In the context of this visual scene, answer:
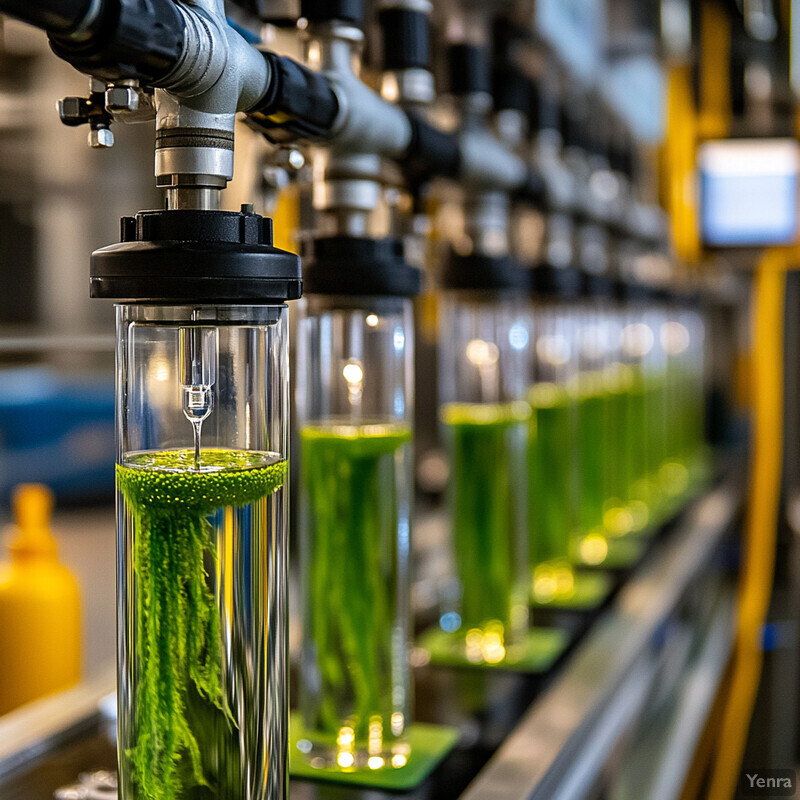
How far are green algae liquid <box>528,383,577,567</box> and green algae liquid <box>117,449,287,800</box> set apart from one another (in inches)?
28.5

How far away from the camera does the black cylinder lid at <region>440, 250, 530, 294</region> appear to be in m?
1.00

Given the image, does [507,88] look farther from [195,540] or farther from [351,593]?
[195,540]

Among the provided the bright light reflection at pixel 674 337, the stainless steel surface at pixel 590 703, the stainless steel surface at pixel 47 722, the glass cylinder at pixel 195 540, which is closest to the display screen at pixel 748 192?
the bright light reflection at pixel 674 337

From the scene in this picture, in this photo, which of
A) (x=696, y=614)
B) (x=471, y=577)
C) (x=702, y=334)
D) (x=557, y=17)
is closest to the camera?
(x=471, y=577)

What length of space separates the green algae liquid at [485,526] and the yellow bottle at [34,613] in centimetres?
37

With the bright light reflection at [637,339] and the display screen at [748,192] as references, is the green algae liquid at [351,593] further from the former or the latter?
the display screen at [748,192]

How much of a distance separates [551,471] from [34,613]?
638 mm

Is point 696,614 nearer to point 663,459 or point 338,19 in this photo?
point 663,459

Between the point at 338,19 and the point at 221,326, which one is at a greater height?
the point at 338,19

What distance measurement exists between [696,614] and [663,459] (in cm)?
43

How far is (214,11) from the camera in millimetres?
541

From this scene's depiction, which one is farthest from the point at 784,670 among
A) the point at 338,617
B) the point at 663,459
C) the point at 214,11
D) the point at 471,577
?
the point at 214,11

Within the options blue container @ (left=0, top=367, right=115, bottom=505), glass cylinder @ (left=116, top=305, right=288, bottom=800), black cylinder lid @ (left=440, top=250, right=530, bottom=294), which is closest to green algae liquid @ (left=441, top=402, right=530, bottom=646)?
black cylinder lid @ (left=440, top=250, right=530, bottom=294)

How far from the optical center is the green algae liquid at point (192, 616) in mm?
516
